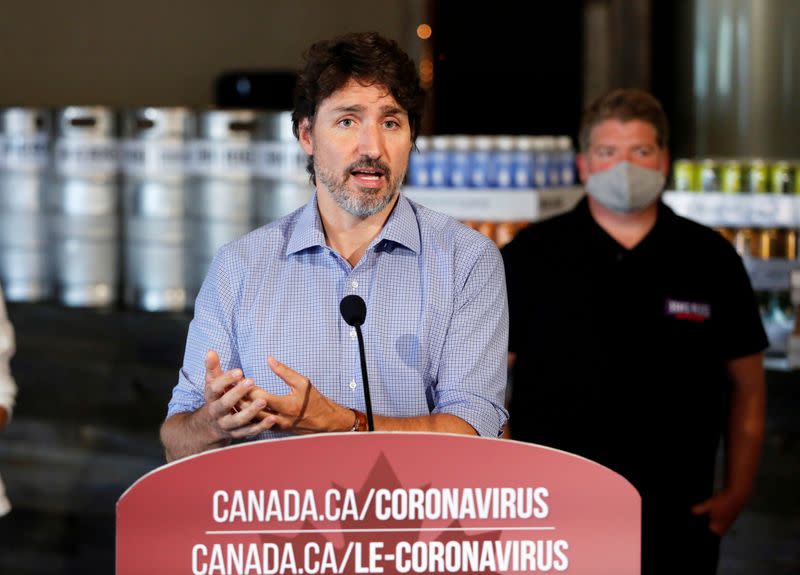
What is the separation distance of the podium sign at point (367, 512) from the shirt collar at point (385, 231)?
22.0 inches

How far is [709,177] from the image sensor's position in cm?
352

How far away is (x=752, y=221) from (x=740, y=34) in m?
1.13

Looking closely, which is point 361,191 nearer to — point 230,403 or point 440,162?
point 230,403

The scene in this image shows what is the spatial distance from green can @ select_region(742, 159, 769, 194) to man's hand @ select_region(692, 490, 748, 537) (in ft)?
3.54

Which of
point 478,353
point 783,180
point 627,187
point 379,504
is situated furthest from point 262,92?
point 379,504

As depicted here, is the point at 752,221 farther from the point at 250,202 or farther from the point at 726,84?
the point at 250,202

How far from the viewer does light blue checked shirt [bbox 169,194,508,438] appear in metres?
1.76

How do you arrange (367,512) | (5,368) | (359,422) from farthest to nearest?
1. (5,368)
2. (359,422)
3. (367,512)

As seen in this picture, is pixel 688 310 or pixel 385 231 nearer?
pixel 385 231

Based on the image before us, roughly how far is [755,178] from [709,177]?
0.39ft

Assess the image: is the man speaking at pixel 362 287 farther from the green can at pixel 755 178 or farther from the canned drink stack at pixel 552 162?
the green can at pixel 755 178

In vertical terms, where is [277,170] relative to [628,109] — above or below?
below

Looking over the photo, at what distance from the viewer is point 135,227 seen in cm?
361

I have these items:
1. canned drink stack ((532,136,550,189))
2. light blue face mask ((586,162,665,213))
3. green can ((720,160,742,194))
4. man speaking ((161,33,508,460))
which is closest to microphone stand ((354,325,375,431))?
man speaking ((161,33,508,460))
